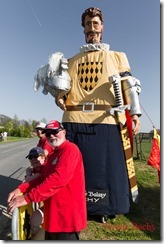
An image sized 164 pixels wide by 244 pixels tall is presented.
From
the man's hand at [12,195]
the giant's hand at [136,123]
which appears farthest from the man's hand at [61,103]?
the man's hand at [12,195]

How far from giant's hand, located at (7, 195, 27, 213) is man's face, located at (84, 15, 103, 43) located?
215cm

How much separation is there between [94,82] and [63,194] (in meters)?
1.57

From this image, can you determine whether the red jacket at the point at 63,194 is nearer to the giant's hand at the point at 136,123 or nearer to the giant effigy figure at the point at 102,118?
the giant effigy figure at the point at 102,118

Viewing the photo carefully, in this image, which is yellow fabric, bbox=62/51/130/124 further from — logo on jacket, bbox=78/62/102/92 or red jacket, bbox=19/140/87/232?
red jacket, bbox=19/140/87/232

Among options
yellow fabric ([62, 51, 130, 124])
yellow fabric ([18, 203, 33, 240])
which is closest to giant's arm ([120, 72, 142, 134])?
yellow fabric ([62, 51, 130, 124])

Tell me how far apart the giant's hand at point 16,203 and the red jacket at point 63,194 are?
1.5 inches

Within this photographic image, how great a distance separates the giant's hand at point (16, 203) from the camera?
5.86 feet

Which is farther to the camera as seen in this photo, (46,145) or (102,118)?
(46,145)

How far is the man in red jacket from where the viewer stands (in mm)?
1793

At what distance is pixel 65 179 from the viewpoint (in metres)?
1.80

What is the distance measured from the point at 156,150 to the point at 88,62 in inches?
61.1

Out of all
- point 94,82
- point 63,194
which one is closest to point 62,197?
point 63,194

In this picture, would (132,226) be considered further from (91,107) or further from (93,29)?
(93,29)

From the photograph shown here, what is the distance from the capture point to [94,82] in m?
3.05
